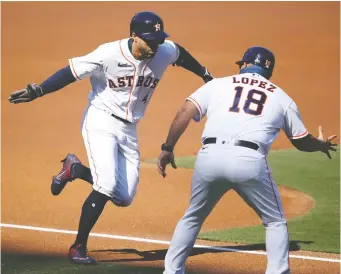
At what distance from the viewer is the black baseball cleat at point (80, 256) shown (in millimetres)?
5672

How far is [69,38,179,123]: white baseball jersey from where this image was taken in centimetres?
575

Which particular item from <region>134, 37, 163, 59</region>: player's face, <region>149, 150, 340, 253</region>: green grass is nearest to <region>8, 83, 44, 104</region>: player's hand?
<region>134, 37, 163, 59</region>: player's face

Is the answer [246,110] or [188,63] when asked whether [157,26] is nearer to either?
[188,63]

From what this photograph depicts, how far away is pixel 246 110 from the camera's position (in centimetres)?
460

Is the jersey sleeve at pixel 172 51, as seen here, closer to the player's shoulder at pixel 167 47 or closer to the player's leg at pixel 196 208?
the player's shoulder at pixel 167 47

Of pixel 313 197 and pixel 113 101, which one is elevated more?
pixel 113 101

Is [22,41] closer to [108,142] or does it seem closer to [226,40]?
[226,40]

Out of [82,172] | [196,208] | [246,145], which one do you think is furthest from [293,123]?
[82,172]

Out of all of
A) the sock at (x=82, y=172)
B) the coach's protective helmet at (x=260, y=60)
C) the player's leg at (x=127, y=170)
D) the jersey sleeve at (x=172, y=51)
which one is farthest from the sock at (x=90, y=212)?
the coach's protective helmet at (x=260, y=60)

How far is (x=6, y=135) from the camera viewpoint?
39.7 ft

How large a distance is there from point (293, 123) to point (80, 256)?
195cm

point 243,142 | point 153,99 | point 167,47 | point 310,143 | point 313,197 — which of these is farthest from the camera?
point 153,99

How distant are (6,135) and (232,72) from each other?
5.03m

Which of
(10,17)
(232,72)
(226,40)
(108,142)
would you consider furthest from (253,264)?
(10,17)
